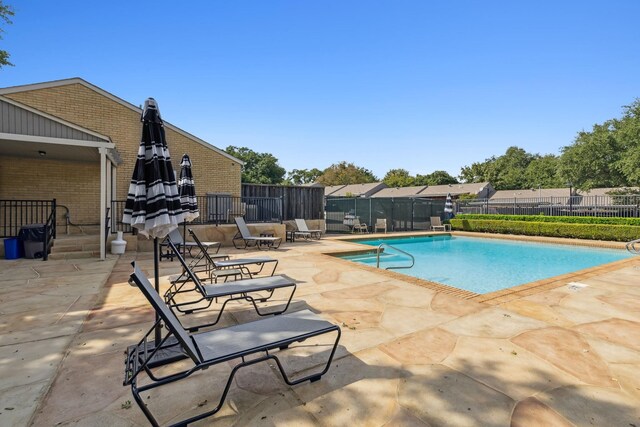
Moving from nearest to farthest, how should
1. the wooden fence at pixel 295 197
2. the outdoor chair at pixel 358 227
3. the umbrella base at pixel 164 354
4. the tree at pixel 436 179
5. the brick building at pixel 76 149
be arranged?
the umbrella base at pixel 164 354 < the brick building at pixel 76 149 < the wooden fence at pixel 295 197 < the outdoor chair at pixel 358 227 < the tree at pixel 436 179

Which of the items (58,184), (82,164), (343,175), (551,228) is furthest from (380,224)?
(343,175)

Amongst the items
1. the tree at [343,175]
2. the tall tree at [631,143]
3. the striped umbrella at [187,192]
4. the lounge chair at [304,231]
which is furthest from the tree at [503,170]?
the striped umbrella at [187,192]

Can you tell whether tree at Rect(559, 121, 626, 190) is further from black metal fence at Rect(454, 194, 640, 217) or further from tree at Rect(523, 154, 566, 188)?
tree at Rect(523, 154, 566, 188)

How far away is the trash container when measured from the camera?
8234mm

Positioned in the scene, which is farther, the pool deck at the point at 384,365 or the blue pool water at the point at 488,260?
the blue pool water at the point at 488,260

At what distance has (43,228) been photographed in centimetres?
835

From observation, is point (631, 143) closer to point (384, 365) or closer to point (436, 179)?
point (384, 365)

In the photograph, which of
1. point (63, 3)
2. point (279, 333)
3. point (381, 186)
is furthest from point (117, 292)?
point (381, 186)

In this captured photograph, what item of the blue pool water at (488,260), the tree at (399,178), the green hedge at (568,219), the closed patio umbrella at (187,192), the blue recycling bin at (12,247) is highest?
the tree at (399,178)

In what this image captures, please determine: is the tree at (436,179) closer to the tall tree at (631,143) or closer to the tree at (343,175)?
the tree at (343,175)

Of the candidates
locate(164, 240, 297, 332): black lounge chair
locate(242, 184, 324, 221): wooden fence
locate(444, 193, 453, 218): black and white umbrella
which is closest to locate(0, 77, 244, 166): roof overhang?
locate(242, 184, 324, 221): wooden fence

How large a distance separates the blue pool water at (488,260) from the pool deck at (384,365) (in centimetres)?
336

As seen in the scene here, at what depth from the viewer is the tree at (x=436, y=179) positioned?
6669cm

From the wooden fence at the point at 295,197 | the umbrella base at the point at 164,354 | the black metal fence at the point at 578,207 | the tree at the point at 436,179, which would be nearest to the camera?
the umbrella base at the point at 164,354
